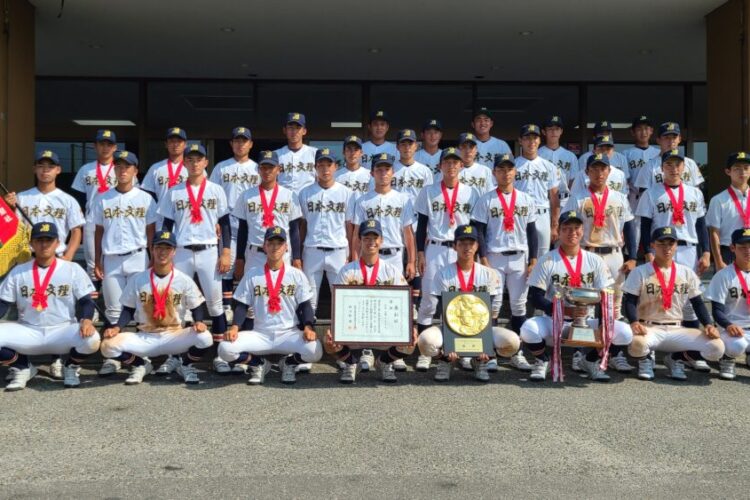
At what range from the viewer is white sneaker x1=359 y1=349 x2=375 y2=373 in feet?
22.0

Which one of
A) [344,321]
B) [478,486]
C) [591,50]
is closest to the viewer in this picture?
[478,486]

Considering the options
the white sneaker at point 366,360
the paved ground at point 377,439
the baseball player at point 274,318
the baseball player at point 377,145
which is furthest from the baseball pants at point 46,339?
the baseball player at point 377,145

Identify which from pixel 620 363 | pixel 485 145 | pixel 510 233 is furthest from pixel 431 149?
pixel 620 363

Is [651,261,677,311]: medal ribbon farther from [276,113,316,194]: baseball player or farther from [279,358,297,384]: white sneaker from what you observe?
[276,113,316,194]: baseball player

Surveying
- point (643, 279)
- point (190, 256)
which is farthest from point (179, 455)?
point (643, 279)

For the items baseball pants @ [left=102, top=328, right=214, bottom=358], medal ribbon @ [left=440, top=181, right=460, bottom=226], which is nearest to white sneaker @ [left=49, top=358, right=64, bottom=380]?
baseball pants @ [left=102, top=328, right=214, bottom=358]

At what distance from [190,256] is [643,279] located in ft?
14.4

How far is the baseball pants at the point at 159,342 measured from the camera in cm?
627

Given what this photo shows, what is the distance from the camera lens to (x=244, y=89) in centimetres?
1275

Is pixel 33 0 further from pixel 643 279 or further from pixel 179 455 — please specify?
pixel 643 279

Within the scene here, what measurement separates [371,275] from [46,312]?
2972 millimetres

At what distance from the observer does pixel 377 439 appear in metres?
4.57

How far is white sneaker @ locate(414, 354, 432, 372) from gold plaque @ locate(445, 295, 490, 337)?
62 centimetres

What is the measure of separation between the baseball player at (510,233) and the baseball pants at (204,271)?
2688mm
